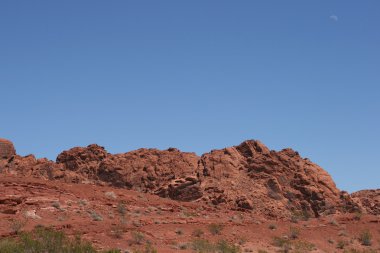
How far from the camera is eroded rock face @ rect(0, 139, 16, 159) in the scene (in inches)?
1841

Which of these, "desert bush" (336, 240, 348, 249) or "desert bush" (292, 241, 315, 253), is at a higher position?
"desert bush" (336, 240, 348, 249)

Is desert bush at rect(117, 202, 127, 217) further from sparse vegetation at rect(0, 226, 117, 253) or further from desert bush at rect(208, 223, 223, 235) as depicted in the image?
sparse vegetation at rect(0, 226, 117, 253)

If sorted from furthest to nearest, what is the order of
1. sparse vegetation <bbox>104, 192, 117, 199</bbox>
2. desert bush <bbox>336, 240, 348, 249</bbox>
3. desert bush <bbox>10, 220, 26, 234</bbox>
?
sparse vegetation <bbox>104, 192, 117, 199</bbox>, desert bush <bbox>336, 240, 348, 249</bbox>, desert bush <bbox>10, 220, 26, 234</bbox>

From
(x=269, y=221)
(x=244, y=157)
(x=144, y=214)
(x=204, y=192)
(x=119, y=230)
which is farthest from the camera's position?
(x=244, y=157)

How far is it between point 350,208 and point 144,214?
69.6 feet

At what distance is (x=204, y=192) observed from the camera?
42.2 metres

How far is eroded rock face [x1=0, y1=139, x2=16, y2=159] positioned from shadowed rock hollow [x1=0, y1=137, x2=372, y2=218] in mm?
1173

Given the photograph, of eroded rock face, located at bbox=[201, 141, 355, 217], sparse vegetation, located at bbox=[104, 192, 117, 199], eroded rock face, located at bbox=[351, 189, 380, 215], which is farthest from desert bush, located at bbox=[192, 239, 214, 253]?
eroded rock face, located at bbox=[351, 189, 380, 215]

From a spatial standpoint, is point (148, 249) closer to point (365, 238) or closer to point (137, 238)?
point (137, 238)

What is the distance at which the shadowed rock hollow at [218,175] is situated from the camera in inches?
1678

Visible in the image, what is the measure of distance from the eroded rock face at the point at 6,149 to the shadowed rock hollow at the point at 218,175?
117 centimetres

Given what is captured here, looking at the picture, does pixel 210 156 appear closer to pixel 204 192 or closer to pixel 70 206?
pixel 204 192

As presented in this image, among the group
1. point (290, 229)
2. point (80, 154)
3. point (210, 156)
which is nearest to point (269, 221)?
point (290, 229)

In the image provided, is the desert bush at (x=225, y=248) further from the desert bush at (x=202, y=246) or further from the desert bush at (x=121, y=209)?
the desert bush at (x=121, y=209)
